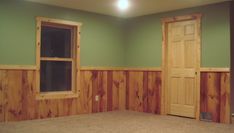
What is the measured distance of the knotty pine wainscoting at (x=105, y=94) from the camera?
5629 millimetres

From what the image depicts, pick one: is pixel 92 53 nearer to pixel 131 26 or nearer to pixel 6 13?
pixel 131 26

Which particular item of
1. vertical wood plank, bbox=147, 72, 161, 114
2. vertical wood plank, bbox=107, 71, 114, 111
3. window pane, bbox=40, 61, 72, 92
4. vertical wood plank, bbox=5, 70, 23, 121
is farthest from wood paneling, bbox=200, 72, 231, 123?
vertical wood plank, bbox=5, 70, 23, 121

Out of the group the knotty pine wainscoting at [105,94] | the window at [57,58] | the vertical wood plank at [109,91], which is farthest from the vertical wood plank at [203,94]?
the window at [57,58]

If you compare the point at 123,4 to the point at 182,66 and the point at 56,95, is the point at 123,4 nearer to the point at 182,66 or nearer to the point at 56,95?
the point at 182,66

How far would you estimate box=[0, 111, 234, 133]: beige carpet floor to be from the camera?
4.96 m

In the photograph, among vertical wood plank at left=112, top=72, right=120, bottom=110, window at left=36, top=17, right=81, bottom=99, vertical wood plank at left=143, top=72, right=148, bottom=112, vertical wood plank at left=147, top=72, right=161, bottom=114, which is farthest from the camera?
vertical wood plank at left=112, top=72, right=120, bottom=110

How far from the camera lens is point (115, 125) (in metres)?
5.42

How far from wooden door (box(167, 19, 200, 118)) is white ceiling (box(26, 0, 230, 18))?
1.57 ft

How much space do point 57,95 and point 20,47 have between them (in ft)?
4.03

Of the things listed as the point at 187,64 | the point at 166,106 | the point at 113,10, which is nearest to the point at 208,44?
the point at 187,64

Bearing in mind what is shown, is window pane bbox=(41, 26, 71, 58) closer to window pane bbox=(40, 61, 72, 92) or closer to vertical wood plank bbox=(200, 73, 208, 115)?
window pane bbox=(40, 61, 72, 92)

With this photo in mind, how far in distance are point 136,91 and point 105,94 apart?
0.75 metres

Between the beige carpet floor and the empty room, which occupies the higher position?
the empty room

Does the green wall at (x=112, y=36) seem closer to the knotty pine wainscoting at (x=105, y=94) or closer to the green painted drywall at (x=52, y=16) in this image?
the green painted drywall at (x=52, y=16)
